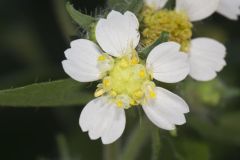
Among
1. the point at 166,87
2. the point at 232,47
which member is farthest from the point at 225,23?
the point at 166,87

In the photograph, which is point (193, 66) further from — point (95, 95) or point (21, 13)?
point (21, 13)

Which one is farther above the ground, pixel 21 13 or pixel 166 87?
pixel 166 87

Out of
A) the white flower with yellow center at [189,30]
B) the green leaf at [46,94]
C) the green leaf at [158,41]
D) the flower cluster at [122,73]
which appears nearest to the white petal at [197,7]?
the white flower with yellow center at [189,30]

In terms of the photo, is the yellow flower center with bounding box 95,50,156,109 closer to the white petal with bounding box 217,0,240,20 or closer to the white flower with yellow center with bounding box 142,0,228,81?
the white flower with yellow center with bounding box 142,0,228,81

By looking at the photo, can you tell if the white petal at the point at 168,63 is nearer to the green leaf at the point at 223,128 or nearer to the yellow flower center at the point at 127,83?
the yellow flower center at the point at 127,83

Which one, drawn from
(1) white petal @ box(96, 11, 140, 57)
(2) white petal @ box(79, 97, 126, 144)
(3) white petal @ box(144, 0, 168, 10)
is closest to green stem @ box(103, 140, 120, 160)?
(2) white petal @ box(79, 97, 126, 144)

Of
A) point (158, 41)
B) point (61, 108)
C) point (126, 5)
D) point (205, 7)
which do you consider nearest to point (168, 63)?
point (158, 41)
